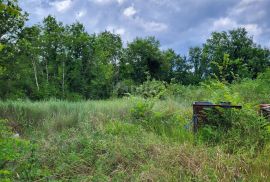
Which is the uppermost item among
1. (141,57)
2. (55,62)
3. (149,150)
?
(141,57)

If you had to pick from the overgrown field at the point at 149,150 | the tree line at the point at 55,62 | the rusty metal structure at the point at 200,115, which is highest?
the tree line at the point at 55,62

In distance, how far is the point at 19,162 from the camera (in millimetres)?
4105

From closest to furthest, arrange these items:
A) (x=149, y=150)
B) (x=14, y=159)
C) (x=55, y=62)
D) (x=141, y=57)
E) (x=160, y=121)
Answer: (x=14, y=159) < (x=149, y=150) < (x=160, y=121) < (x=55, y=62) < (x=141, y=57)

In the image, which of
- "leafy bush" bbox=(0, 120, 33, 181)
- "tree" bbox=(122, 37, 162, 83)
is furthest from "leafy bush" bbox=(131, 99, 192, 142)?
"tree" bbox=(122, 37, 162, 83)

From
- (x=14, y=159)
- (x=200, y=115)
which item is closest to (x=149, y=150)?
(x=200, y=115)

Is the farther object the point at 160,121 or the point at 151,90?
the point at 151,90

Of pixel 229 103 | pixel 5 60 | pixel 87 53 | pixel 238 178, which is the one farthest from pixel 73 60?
pixel 238 178

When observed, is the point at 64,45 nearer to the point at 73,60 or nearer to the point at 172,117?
the point at 73,60

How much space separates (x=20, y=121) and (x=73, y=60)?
281 inches

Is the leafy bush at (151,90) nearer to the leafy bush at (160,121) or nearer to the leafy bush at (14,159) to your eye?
the leafy bush at (160,121)

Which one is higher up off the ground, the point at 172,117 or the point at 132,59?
the point at 132,59

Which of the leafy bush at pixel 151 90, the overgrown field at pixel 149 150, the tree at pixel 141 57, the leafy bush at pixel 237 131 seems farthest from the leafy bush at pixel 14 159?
the tree at pixel 141 57

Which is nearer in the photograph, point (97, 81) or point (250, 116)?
point (250, 116)

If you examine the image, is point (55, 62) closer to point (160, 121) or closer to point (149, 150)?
point (160, 121)
